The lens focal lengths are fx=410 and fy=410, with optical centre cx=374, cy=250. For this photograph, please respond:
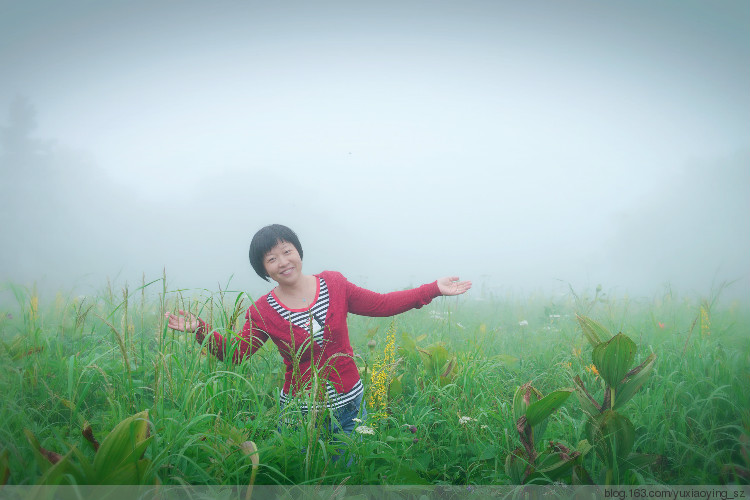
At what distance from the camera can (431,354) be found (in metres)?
2.47

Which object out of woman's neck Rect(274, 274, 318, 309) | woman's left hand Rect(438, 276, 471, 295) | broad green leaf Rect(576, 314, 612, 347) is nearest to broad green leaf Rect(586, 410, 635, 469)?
broad green leaf Rect(576, 314, 612, 347)

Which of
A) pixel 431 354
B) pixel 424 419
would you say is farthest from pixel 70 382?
pixel 431 354

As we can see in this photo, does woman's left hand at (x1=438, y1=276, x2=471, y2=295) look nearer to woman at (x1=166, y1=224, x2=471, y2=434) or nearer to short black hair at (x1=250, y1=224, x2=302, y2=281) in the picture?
woman at (x1=166, y1=224, x2=471, y2=434)

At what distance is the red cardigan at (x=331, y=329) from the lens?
212 centimetres

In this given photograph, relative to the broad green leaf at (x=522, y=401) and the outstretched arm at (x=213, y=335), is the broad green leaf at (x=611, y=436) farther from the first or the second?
the outstretched arm at (x=213, y=335)

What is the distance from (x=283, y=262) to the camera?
7.09 ft

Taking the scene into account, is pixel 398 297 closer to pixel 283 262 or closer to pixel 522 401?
pixel 283 262

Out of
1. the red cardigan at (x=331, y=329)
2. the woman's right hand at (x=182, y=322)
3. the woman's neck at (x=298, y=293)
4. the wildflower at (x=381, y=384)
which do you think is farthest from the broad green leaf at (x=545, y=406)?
the woman's right hand at (x=182, y=322)

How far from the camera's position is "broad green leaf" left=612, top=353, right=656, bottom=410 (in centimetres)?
143

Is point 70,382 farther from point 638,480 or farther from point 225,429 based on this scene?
point 638,480

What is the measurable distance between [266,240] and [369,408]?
102cm

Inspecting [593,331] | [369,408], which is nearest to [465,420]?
[369,408]

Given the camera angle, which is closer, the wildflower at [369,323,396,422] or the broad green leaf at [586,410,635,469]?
the broad green leaf at [586,410,635,469]

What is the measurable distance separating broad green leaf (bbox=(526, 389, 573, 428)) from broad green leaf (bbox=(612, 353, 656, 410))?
255mm
